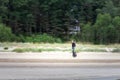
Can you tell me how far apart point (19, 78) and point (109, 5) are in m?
56.9

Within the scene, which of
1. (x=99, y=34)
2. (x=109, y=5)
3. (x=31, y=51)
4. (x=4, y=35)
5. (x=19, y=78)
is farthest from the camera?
(x=109, y=5)

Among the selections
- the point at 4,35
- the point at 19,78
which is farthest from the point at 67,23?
the point at 19,78

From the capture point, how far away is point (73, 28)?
7556 cm

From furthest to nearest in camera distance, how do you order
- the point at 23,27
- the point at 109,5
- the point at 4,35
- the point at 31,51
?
1. the point at 23,27
2. the point at 109,5
3. the point at 4,35
4. the point at 31,51

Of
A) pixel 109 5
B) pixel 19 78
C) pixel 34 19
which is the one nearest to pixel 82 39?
pixel 109 5

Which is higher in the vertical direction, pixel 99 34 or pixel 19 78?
pixel 19 78

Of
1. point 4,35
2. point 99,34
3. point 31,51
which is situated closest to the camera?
point 31,51

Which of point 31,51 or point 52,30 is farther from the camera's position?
point 52,30

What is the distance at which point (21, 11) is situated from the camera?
7669 cm

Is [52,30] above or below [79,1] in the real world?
below

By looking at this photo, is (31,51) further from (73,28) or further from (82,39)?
(73,28)

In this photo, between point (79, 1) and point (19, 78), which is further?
point (79, 1)

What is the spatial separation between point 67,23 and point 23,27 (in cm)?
859

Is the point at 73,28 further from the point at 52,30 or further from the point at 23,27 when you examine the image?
the point at 23,27
